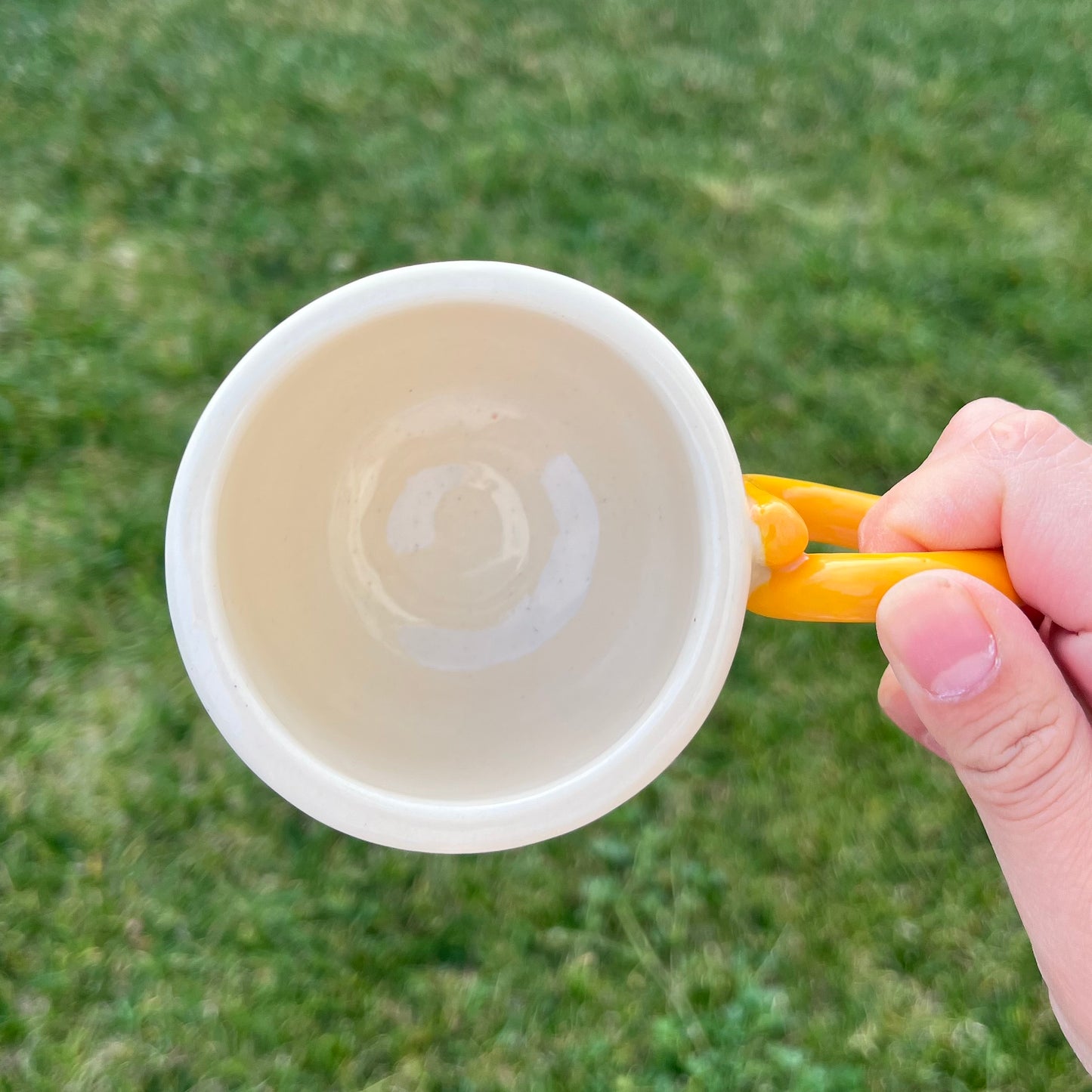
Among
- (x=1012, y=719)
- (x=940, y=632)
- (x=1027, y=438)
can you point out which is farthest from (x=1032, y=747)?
(x=1027, y=438)

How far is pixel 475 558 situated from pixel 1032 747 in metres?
0.79

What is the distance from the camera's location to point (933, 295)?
2160 millimetres

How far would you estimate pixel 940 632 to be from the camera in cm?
99

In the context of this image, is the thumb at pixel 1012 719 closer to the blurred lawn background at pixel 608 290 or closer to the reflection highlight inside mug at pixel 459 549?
the reflection highlight inside mug at pixel 459 549

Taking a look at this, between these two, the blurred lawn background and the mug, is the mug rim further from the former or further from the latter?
the blurred lawn background

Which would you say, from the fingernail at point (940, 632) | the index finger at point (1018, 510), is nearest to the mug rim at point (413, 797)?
the fingernail at point (940, 632)

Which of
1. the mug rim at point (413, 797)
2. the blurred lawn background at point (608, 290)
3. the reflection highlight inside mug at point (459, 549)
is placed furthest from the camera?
the blurred lawn background at point (608, 290)

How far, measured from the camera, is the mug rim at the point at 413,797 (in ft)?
3.23

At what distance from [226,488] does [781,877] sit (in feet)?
4.38

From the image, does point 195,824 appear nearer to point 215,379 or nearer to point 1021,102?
point 215,379

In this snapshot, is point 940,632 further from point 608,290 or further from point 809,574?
point 608,290

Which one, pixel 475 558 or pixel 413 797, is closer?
pixel 413 797

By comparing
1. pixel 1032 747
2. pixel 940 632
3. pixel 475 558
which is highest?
pixel 940 632

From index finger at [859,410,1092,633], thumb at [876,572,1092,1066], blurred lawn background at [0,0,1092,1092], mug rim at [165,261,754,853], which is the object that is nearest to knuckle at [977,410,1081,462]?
index finger at [859,410,1092,633]
